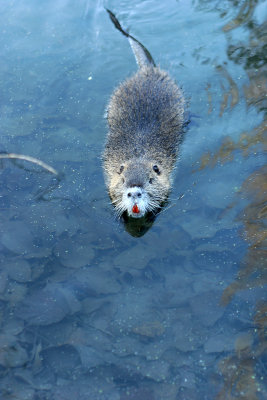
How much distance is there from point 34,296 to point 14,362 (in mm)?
574

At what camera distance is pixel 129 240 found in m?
4.46

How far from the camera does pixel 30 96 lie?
6.17 m

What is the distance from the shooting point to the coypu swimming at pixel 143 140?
4.81 m

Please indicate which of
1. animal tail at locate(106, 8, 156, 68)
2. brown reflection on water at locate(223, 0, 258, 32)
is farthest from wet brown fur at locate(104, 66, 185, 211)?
brown reflection on water at locate(223, 0, 258, 32)

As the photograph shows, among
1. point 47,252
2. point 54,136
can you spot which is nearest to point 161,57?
point 54,136

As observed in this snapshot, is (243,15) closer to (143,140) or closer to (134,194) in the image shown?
(143,140)

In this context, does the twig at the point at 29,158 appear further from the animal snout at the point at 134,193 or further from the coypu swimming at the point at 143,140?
the animal snout at the point at 134,193

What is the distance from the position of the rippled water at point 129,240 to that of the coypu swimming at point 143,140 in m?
0.15

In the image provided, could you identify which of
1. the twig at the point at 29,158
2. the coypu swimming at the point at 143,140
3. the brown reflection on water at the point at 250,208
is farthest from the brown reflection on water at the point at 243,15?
the twig at the point at 29,158

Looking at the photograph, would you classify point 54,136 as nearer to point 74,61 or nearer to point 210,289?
point 74,61

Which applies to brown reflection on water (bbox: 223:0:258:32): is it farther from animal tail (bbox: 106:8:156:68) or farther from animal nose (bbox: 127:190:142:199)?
animal nose (bbox: 127:190:142:199)

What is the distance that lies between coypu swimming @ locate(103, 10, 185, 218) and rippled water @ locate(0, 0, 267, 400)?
0.50ft

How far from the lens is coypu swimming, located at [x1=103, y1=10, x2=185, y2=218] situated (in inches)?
189

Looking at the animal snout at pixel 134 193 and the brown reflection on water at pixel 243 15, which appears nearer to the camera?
the animal snout at pixel 134 193
